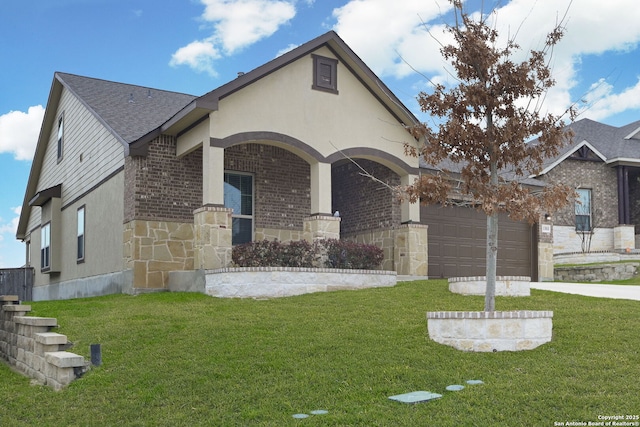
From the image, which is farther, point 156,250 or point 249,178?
point 249,178

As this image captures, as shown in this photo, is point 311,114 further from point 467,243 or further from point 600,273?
point 600,273

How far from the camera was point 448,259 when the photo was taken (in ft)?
66.6

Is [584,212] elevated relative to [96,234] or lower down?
elevated

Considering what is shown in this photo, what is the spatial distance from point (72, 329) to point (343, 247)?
685 centimetres

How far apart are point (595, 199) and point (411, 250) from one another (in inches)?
610

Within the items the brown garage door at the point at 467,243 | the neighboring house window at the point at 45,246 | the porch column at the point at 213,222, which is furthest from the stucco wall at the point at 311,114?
the neighboring house window at the point at 45,246

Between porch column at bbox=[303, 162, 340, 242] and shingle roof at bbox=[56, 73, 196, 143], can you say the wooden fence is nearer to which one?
shingle roof at bbox=[56, 73, 196, 143]

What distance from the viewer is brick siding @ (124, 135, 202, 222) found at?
16.9 metres

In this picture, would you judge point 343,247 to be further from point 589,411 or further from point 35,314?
point 589,411

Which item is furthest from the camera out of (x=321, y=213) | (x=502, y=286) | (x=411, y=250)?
(x=411, y=250)

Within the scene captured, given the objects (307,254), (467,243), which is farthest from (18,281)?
(467,243)

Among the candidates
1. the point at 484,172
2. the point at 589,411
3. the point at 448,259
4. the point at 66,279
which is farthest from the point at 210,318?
the point at 66,279

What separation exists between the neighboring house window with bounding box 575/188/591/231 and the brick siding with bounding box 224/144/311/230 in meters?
15.9

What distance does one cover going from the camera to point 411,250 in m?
18.8
